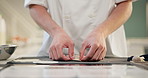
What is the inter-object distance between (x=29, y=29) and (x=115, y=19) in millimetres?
2335

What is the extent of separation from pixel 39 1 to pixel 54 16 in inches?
3.7

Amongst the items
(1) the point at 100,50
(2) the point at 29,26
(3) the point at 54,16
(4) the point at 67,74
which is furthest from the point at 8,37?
(4) the point at 67,74

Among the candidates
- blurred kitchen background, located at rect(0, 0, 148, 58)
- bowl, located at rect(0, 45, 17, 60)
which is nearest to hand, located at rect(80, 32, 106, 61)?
bowl, located at rect(0, 45, 17, 60)

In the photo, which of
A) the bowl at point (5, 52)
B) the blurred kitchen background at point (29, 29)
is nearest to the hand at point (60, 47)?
the bowl at point (5, 52)

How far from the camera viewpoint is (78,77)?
1.51 ft

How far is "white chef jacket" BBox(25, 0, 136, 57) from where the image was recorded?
40.6 inches

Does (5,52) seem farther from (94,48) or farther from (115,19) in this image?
(115,19)

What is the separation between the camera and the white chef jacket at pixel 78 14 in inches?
40.6

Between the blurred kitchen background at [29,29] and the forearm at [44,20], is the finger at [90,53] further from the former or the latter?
the blurred kitchen background at [29,29]

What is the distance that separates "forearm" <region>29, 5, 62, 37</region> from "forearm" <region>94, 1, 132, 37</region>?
157 millimetres

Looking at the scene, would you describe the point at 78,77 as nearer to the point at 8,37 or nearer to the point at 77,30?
the point at 77,30

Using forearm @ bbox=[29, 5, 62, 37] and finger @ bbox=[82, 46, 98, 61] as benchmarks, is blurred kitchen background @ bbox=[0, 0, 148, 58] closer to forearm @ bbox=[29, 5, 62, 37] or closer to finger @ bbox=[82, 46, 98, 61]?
forearm @ bbox=[29, 5, 62, 37]

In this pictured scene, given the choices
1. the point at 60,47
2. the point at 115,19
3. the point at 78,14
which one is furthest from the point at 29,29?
the point at 60,47

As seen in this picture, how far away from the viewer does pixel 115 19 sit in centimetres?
96
